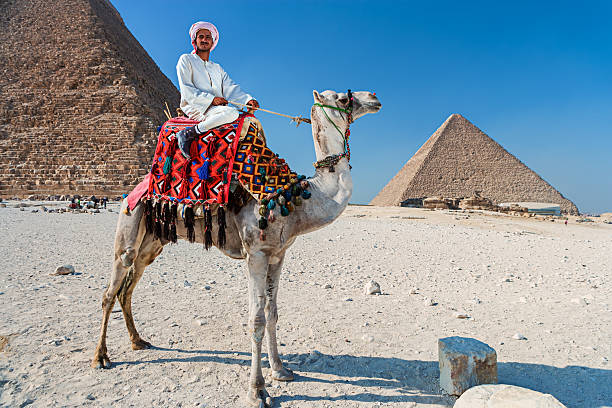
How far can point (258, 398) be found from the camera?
237 centimetres

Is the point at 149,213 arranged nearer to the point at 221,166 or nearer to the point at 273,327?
the point at 221,166

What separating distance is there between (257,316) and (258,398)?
0.49 metres

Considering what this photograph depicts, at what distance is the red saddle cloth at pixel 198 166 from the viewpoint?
2.50 m

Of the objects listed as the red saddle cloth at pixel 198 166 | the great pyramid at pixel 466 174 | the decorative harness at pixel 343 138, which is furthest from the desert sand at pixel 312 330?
the great pyramid at pixel 466 174

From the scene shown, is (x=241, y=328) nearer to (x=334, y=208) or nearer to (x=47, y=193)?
(x=334, y=208)

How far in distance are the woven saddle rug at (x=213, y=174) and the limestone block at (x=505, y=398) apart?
1.39 metres

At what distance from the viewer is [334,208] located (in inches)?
96.0

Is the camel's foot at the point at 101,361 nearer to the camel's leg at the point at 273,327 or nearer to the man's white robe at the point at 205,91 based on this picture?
the camel's leg at the point at 273,327

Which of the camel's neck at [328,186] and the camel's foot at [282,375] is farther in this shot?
the camel's foot at [282,375]

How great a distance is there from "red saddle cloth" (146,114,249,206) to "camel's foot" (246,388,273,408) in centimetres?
115

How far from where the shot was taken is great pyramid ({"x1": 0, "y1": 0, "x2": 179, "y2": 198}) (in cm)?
4409

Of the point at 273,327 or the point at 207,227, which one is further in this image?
the point at 273,327

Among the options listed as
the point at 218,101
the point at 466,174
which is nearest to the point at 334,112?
the point at 218,101

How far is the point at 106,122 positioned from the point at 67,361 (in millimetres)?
56359
